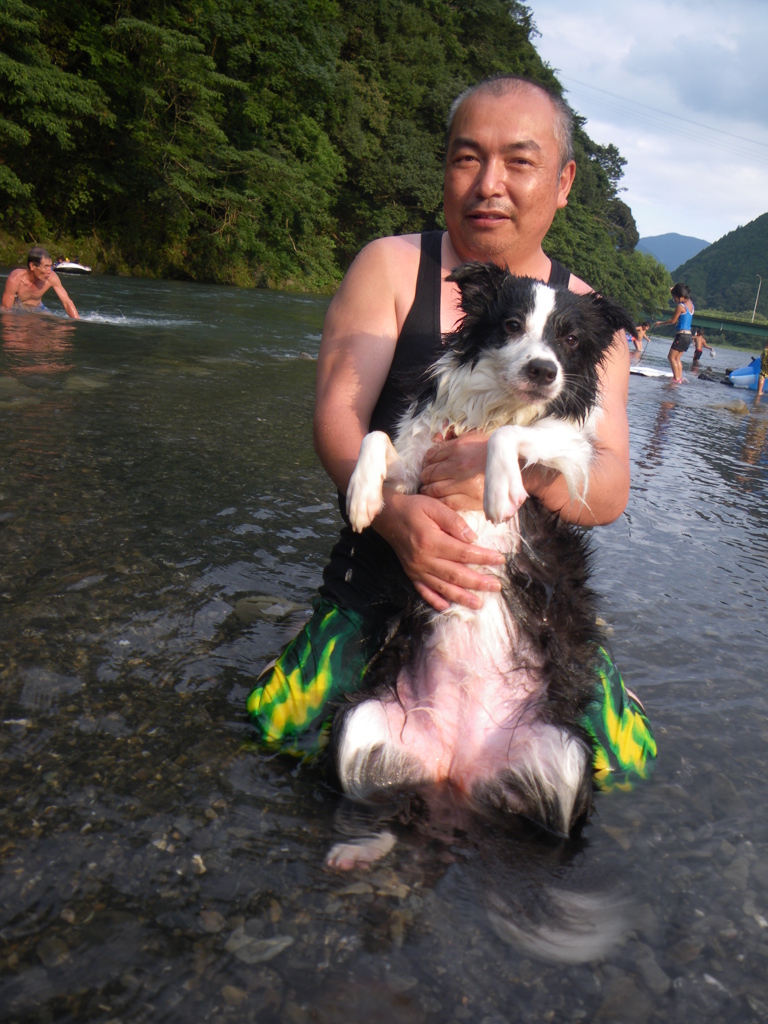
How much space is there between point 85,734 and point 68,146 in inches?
828

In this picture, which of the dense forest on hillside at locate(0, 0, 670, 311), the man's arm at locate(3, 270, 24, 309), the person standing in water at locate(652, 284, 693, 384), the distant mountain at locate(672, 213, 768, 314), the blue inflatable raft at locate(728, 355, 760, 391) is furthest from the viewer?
the distant mountain at locate(672, 213, 768, 314)

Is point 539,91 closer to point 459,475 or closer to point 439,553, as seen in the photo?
point 459,475

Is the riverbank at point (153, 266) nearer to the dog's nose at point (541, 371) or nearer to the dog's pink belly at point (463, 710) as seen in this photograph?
the dog's nose at point (541, 371)

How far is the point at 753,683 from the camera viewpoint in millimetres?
2979

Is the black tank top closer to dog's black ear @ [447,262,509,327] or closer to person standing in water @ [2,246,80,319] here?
dog's black ear @ [447,262,509,327]

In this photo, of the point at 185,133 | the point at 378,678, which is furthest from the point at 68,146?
the point at 378,678

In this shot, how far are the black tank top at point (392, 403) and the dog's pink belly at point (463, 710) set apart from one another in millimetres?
300

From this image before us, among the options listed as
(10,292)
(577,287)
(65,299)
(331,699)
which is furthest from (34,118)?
(331,699)

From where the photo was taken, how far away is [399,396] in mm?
2912

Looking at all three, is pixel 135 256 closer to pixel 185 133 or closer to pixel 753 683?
pixel 185 133

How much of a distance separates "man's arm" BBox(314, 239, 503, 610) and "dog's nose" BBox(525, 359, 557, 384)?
0.58 metres

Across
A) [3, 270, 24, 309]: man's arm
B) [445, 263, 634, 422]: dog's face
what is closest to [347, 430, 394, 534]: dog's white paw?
[445, 263, 634, 422]: dog's face

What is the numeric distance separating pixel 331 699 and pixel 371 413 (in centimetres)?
111

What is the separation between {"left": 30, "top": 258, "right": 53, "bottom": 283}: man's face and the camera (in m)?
11.5
